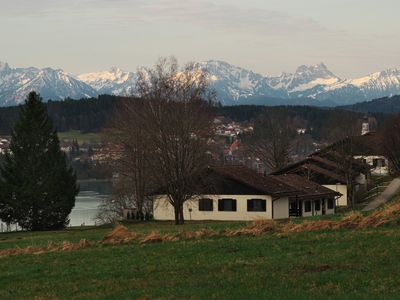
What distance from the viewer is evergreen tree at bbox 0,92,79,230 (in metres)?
56.5

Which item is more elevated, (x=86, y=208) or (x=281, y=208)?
(x=281, y=208)

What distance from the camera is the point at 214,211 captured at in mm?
63156

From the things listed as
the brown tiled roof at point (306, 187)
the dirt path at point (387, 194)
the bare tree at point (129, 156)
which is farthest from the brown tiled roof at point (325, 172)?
the bare tree at point (129, 156)

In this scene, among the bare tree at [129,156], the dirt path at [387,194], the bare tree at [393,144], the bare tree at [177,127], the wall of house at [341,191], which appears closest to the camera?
the bare tree at [177,127]

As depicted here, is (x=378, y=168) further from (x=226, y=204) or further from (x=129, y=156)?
(x=129, y=156)

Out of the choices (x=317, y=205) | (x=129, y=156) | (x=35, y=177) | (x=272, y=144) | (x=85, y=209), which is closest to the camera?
(x=35, y=177)

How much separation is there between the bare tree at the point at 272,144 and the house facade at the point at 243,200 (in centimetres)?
2015

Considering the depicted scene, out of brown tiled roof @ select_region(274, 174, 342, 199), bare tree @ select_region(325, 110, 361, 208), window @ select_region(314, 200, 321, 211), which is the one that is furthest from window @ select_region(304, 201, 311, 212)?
bare tree @ select_region(325, 110, 361, 208)

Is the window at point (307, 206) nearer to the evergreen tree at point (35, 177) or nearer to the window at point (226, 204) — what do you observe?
the window at point (226, 204)

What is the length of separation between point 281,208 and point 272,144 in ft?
81.6

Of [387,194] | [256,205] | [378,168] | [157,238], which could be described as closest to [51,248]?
[157,238]

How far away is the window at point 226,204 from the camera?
62.7 m

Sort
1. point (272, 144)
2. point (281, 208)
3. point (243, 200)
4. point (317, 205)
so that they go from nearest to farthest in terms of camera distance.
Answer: point (281, 208), point (243, 200), point (317, 205), point (272, 144)

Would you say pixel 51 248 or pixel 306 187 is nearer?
pixel 51 248
